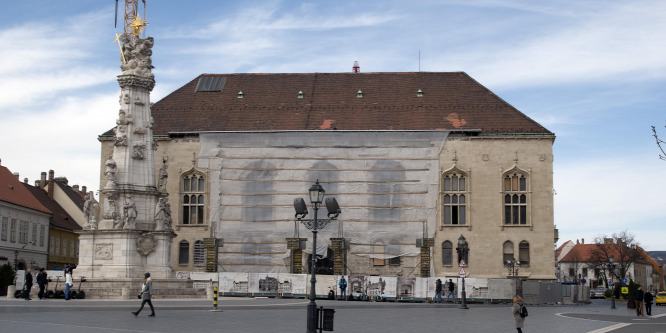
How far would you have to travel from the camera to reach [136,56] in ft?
141

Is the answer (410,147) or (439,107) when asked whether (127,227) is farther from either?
(439,107)

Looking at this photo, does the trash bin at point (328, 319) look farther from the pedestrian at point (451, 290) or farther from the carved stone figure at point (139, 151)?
the pedestrian at point (451, 290)

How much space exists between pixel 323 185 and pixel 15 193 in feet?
87.6

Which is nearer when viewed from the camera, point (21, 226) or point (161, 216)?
point (161, 216)

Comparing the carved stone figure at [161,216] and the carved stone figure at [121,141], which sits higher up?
the carved stone figure at [121,141]

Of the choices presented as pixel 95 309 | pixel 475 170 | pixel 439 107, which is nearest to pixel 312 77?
pixel 439 107

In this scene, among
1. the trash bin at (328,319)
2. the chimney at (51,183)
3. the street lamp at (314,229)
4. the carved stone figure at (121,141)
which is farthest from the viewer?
the chimney at (51,183)

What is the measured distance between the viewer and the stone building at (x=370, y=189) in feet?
195

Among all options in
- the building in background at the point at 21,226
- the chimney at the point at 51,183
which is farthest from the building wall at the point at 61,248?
the chimney at the point at 51,183

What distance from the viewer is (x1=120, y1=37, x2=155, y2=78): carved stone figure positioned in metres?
42.7

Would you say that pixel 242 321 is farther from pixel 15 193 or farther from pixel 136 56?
pixel 15 193

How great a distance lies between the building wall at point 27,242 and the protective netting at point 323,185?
1687 centimetres

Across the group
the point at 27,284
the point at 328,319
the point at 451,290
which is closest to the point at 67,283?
the point at 27,284

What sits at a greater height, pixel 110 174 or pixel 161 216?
pixel 110 174
